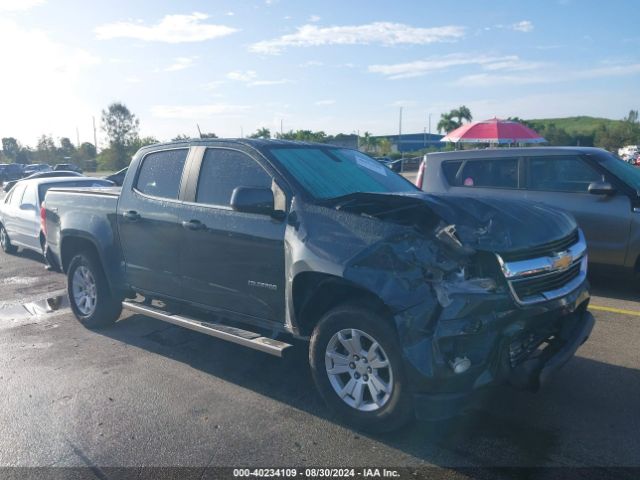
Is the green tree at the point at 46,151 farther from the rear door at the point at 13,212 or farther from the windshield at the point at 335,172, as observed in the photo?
the windshield at the point at 335,172

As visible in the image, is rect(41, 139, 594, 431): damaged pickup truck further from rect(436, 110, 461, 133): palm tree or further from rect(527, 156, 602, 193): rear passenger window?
rect(436, 110, 461, 133): palm tree

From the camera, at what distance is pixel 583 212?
712cm

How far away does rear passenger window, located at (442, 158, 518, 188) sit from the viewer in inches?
306

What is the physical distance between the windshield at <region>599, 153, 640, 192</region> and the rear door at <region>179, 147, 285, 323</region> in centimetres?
478

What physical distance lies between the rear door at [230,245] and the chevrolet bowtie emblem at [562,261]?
1.89 meters

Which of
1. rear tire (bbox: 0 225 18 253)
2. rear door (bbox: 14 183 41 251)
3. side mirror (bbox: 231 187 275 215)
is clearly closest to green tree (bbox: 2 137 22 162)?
rear tire (bbox: 0 225 18 253)

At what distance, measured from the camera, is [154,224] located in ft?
17.3

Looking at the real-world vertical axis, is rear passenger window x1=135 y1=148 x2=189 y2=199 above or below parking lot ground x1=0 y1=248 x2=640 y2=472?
above

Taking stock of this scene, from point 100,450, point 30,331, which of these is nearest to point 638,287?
point 100,450

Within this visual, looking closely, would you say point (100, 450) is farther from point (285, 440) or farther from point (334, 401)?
point (334, 401)

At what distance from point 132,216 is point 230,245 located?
145 cm

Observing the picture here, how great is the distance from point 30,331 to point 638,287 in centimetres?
739

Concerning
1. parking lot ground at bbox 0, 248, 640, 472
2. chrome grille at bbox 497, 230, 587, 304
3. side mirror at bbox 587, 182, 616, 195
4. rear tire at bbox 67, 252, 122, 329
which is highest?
side mirror at bbox 587, 182, 616, 195

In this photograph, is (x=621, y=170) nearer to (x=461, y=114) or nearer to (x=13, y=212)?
(x=13, y=212)
